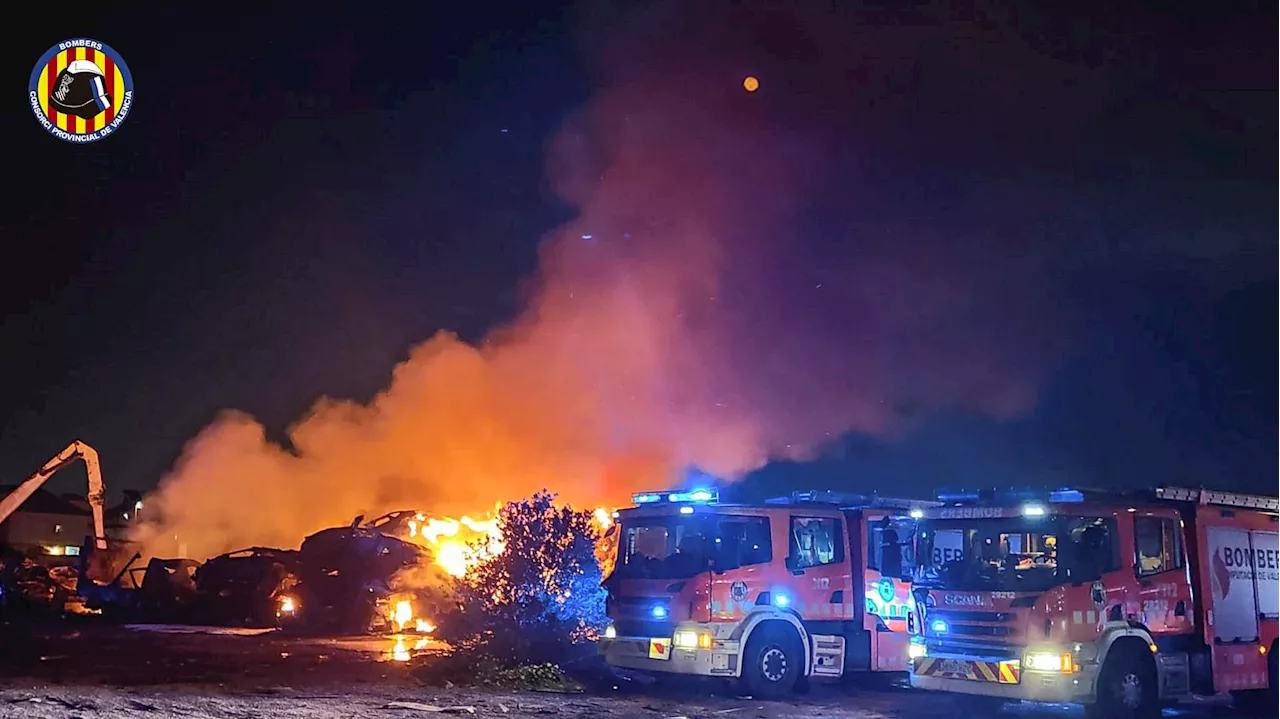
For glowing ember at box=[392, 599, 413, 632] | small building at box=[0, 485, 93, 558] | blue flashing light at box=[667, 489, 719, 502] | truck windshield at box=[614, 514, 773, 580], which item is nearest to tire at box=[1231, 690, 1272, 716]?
truck windshield at box=[614, 514, 773, 580]

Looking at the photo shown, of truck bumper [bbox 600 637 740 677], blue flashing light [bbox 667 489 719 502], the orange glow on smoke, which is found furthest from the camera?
the orange glow on smoke

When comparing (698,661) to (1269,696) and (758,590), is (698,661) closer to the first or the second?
(758,590)

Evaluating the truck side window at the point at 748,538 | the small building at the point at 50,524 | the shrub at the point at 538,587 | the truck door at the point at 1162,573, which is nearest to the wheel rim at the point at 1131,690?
the truck door at the point at 1162,573

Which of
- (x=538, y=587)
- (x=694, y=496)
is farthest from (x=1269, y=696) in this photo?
(x=538, y=587)

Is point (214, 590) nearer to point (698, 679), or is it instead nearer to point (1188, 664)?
point (698, 679)

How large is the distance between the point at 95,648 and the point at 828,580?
1193 cm

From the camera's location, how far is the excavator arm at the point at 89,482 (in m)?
33.5

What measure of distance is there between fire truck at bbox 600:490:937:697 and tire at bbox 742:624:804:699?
0.01m

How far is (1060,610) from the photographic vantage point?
11281 millimetres

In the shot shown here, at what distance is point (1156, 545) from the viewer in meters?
12.2

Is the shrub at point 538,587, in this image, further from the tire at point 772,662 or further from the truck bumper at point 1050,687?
the truck bumper at point 1050,687

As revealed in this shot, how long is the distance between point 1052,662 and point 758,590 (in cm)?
363

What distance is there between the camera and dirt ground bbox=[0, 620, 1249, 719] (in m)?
11.5

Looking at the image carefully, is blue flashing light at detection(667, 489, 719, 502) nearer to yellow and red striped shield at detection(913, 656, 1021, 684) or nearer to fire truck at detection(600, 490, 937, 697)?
fire truck at detection(600, 490, 937, 697)
